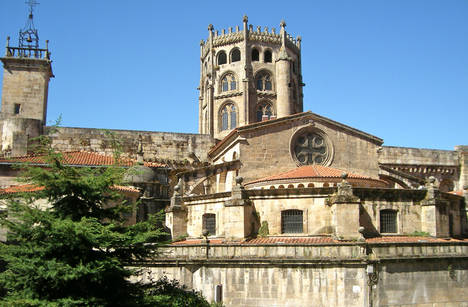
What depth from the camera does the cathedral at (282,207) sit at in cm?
2075

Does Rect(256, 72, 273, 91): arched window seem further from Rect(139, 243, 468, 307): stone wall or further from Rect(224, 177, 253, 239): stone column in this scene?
Rect(139, 243, 468, 307): stone wall

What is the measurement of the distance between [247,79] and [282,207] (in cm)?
2780

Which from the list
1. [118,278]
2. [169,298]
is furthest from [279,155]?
[118,278]

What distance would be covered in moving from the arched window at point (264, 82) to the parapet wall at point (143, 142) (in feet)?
41.7

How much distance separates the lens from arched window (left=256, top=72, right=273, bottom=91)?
51.8 meters

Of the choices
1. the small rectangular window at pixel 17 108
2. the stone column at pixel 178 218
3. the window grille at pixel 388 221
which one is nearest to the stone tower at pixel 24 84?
the small rectangular window at pixel 17 108

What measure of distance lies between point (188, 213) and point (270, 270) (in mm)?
7863

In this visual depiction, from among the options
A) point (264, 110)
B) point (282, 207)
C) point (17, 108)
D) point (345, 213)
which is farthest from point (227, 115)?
point (345, 213)

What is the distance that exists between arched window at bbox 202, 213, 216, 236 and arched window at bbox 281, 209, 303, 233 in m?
3.84

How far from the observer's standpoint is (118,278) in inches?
638

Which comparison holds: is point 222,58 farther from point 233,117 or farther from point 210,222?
point 210,222

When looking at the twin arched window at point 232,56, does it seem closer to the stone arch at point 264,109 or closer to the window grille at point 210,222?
the stone arch at point 264,109

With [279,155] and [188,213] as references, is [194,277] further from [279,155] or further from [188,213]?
[279,155]

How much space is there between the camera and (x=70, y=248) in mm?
15281
